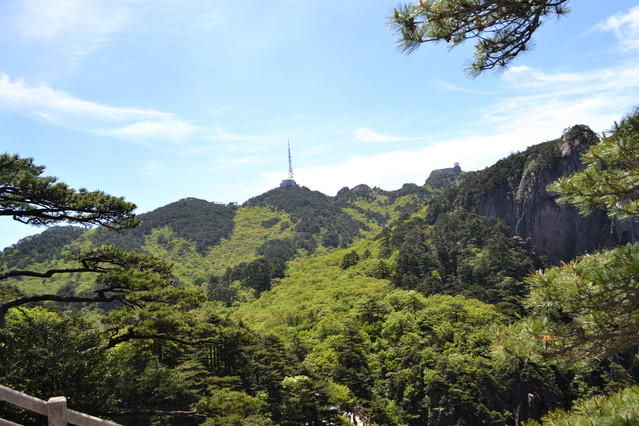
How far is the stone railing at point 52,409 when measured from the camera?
11.3ft

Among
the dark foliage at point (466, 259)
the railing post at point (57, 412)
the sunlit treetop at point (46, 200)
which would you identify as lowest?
the dark foliage at point (466, 259)

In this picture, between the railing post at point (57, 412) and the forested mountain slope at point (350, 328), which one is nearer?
the railing post at point (57, 412)

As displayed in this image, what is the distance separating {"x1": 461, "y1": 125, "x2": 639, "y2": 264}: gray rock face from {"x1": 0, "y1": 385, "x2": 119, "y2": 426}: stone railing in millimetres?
70528

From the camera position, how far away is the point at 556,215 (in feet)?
209

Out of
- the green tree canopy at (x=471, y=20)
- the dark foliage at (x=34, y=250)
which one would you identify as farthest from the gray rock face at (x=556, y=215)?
the dark foliage at (x=34, y=250)

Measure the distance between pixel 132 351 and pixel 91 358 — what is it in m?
12.0

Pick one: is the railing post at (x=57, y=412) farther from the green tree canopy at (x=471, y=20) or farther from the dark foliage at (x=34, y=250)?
the dark foliage at (x=34, y=250)

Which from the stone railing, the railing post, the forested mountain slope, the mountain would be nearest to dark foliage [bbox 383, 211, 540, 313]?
the forested mountain slope

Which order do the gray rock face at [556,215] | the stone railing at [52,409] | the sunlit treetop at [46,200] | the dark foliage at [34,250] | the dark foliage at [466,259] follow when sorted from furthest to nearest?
the dark foliage at [34,250] → the gray rock face at [556,215] → the dark foliage at [466,259] → the sunlit treetop at [46,200] → the stone railing at [52,409]

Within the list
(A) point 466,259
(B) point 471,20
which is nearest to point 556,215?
(A) point 466,259

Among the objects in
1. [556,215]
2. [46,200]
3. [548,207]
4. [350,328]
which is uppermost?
[46,200]

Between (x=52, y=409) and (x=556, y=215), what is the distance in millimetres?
75746

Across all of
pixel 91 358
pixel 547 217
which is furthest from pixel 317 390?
pixel 547 217

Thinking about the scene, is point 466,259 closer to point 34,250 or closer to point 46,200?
point 46,200
